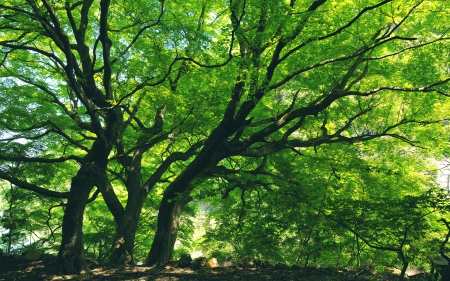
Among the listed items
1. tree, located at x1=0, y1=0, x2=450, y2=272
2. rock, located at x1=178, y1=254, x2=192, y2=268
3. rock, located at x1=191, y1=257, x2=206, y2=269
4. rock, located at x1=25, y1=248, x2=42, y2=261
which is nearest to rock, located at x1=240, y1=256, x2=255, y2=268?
rock, located at x1=191, y1=257, x2=206, y2=269

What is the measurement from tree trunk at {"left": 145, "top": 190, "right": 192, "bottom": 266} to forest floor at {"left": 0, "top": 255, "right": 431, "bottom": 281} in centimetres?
117

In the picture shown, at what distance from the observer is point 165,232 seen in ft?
29.2

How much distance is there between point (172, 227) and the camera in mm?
9039

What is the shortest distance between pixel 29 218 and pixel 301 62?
466 inches

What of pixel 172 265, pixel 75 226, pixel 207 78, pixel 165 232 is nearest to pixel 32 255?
pixel 75 226

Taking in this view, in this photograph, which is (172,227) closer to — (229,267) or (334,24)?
(229,267)

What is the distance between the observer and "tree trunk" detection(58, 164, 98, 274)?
6.73 meters

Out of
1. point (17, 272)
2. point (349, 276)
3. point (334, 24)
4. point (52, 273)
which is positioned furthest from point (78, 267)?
point (334, 24)

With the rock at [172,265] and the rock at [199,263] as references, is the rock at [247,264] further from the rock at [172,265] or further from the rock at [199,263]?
the rock at [172,265]

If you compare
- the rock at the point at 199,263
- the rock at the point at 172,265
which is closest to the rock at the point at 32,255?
A: the rock at the point at 172,265

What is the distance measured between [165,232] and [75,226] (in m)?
2.55

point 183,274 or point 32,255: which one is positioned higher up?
point 32,255

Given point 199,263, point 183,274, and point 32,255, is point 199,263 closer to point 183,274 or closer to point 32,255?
point 183,274

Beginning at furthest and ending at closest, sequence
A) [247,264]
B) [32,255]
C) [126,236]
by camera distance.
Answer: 1. [126,236]
2. [32,255]
3. [247,264]
